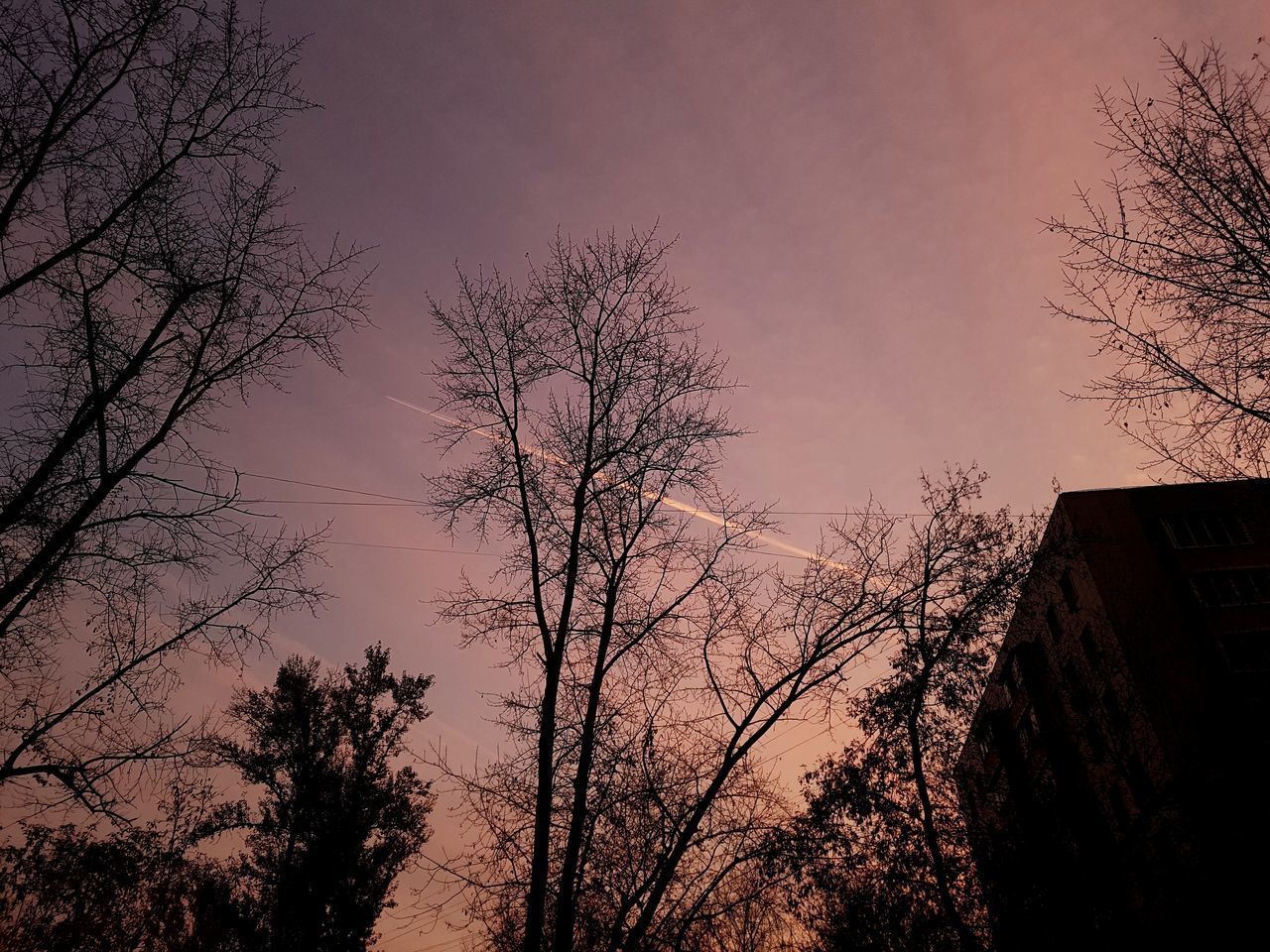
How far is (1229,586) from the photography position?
29.5 metres

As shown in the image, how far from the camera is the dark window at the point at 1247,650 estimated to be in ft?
92.0

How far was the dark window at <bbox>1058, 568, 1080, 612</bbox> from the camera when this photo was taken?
30.8 m

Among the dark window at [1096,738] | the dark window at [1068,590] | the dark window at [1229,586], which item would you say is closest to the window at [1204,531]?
the dark window at [1229,586]

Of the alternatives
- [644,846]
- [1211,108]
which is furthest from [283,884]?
[1211,108]

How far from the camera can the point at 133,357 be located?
19.7 feet

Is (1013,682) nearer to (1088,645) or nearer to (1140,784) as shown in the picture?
(1140,784)

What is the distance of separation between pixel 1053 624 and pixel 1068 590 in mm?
2200

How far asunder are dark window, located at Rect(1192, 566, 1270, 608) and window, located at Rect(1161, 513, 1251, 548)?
1336 mm

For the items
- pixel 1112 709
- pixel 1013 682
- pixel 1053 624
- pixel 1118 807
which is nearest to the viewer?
pixel 1112 709

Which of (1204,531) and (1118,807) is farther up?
(1204,531)

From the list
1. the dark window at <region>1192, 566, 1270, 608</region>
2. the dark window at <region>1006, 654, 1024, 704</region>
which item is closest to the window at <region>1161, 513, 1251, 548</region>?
the dark window at <region>1192, 566, 1270, 608</region>

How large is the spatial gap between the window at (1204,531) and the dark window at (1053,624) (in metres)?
6.00

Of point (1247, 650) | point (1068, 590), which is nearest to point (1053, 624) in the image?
point (1068, 590)

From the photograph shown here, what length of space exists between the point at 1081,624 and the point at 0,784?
35.5 metres
